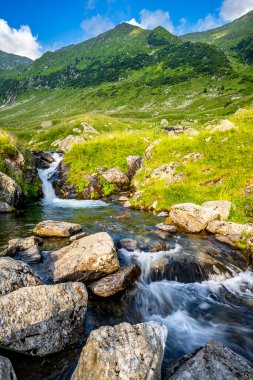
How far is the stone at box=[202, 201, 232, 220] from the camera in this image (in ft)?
61.0

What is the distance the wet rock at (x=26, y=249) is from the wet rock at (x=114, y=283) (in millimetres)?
3954

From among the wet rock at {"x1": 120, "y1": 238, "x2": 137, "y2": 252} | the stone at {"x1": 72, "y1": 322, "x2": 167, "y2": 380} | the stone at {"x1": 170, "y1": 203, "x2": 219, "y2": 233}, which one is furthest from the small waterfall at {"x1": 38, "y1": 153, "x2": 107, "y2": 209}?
the stone at {"x1": 72, "y1": 322, "x2": 167, "y2": 380}

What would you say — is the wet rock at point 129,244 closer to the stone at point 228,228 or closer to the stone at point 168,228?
the stone at point 168,228

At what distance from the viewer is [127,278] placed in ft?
39.1

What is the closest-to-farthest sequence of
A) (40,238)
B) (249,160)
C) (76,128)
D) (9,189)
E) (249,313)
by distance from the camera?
1. (249,313)
2. (40,238)
3. (249,160)
4. (9,189)
5. (76,128)

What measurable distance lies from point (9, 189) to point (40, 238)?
34.3 feet

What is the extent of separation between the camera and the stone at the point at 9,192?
79.8 ft

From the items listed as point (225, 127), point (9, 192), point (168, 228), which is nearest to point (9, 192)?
point (9, 192)

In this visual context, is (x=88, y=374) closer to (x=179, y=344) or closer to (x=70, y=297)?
(x=70, y=297)

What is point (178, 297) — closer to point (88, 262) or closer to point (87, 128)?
point (88, 262)

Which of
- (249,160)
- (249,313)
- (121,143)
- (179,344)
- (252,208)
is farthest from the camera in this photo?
(121,143)

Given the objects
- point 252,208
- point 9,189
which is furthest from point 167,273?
point 9,189

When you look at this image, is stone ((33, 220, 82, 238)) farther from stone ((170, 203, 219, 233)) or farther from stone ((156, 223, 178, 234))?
stone ((170, 203, 219, 233))

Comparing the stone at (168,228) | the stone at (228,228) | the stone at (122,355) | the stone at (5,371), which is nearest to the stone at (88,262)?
the stone at (122,355)
